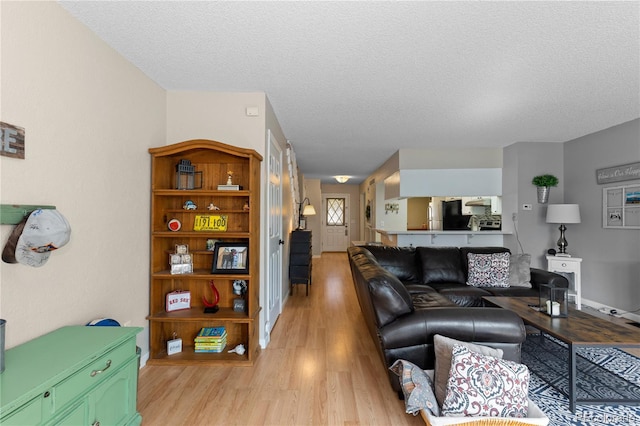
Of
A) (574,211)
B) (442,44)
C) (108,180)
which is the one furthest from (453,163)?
(108,180)

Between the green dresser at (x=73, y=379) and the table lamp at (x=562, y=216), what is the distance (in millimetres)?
5400

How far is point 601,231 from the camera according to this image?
14.3 ft

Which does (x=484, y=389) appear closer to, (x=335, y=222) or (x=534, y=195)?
(x=534, y=195)

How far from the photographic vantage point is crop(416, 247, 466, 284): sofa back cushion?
397cm

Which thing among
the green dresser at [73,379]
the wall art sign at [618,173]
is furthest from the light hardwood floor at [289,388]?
the wall art sign at [618,173]

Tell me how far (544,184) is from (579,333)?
3.48 meters

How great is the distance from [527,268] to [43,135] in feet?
15.5

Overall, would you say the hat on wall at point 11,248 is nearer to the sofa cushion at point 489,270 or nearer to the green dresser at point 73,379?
the green dresser at point 73,379

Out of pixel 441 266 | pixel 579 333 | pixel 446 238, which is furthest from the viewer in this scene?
pixel 446 238

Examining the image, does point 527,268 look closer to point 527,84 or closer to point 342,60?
point 527,84

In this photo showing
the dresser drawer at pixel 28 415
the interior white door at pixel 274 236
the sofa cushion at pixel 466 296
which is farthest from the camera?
the sofa cushion at pixel 466 296

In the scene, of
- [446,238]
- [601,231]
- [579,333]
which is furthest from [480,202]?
[579,333]

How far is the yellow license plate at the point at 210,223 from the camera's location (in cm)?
294

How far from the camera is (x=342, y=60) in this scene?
94.1 inches
